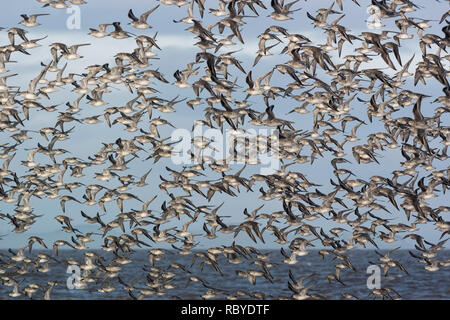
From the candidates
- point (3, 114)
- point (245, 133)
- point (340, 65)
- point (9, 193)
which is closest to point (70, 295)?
point (9, 193)

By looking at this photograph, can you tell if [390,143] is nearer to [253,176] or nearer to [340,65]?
[340,65]

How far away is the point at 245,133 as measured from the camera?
31.6 metres

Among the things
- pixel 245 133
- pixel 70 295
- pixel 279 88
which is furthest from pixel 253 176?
pixel 70 295

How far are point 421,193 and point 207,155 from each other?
28.7 feet

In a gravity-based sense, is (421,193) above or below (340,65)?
below

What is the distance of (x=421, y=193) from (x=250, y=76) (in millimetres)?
8267

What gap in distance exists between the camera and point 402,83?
32.3 m

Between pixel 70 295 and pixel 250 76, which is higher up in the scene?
pixel 250 76
